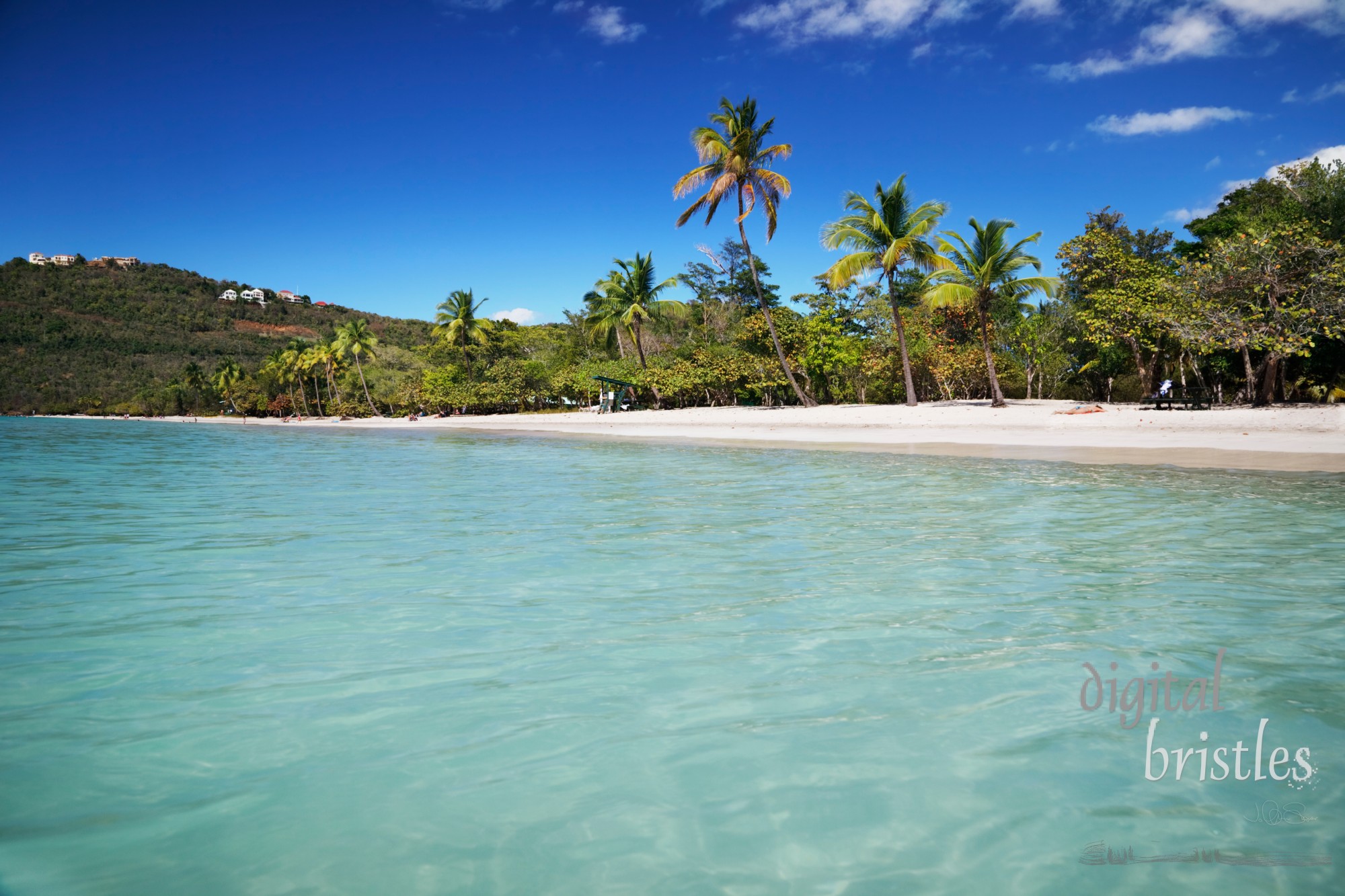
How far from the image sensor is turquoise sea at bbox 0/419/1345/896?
2.03 metres

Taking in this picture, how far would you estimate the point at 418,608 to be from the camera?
4371 mm

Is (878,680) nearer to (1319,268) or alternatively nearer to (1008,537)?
(1008,537)

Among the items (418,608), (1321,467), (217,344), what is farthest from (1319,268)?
(217,344)

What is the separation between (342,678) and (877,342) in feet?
107

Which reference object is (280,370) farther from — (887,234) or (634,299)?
(887,234)

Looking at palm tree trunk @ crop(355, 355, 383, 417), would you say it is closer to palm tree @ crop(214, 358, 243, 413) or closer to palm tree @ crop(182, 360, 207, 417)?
palm tree @ crop(214, 358, 243, 413)

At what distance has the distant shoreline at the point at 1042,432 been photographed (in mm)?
12633

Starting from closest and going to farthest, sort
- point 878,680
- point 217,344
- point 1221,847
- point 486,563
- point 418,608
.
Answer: point 1221,847
point 878,680
point 418,608
point 486,563
point 217,344
